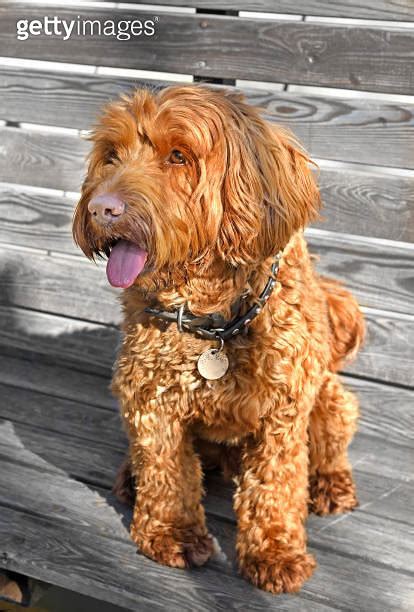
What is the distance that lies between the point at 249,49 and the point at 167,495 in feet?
5.68

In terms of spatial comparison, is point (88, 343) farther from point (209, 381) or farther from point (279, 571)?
point (279, 571)

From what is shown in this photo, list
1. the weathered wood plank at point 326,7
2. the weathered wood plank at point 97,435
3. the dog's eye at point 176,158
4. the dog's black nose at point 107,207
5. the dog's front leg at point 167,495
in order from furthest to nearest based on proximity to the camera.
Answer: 1. the weathered wood plank at point 97,435
2. the weathered wood plank at point 326,7
3. the dog's front leg at point 167,495
4. the dog's eye at point 176,158
5. the dog's black nose at point 107,207

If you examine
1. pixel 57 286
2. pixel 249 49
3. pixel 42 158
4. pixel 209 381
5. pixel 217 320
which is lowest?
pixel 57 286

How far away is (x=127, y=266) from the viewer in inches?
86.7

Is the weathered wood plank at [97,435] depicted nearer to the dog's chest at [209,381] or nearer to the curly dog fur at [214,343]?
the curly dog fur at [214,343]

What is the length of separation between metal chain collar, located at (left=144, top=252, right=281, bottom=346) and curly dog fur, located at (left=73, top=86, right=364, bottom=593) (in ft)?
0.07

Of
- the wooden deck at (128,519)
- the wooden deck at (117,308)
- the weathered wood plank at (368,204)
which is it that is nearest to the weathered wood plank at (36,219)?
the wooden deck at (117,308)

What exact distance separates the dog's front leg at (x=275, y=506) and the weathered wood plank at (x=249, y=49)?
1369 millimetres

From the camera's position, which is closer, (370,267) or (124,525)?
(124,525)

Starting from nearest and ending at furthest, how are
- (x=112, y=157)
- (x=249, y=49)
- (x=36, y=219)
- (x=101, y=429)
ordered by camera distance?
(x=112, y=157), (x=249, y=49), (x=101, y=429), (x=36, y=219)

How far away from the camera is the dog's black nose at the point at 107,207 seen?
2102 millimetres

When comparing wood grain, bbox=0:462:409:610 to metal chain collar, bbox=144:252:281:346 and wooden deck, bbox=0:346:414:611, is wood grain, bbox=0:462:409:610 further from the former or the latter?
metal chain collar, bbox=144:252:281:346

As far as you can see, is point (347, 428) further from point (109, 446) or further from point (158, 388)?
point (109, 446)

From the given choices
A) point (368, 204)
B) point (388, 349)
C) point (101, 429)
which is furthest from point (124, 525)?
point (368, 204)
